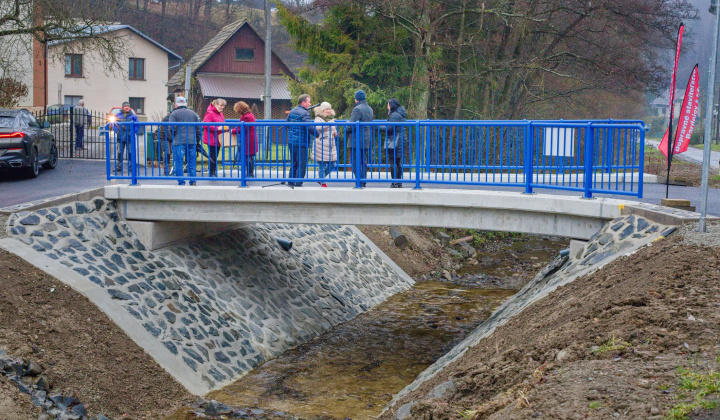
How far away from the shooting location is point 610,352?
21.7 feet

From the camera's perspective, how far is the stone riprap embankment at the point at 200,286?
11.5m

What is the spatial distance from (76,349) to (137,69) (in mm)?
48914

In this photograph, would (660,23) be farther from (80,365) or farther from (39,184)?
(80,365)

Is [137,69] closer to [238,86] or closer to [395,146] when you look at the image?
[238,86]

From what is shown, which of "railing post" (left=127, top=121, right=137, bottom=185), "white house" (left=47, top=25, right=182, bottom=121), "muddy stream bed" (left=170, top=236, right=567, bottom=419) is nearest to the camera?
"muddy stream bed" (left=170, top=236, right=567, bottom=419)

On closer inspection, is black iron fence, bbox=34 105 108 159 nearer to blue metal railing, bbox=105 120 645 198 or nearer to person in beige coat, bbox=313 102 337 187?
blue metal railing, bbox=105 120 645 198

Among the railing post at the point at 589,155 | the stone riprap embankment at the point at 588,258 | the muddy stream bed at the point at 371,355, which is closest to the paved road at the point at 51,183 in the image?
the muddy stream bed at the point at 371,355

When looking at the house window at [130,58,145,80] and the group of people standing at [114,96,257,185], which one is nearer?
the group of people standing at [114,96,257,185]

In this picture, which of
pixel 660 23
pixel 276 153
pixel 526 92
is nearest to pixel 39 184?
pixel 276 153

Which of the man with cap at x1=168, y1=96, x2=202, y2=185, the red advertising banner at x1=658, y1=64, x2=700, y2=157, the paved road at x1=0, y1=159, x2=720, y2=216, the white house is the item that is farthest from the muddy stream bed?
the white house

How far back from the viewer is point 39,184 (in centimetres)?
1717

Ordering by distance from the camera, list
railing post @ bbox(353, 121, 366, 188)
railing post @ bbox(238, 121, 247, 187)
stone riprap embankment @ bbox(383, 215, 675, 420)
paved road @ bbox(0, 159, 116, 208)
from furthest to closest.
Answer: paved road @ bbox(0, 159, 116, 208), railing post @ bbox(238, 121, 247, 187), railing post @ bbox(353, 121, 366, 188), stone riprap embankment @ bbox(383, 215, 675, 420)

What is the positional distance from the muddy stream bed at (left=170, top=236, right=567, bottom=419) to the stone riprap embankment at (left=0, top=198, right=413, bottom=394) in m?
0.43

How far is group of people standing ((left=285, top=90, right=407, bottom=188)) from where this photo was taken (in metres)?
12.8
